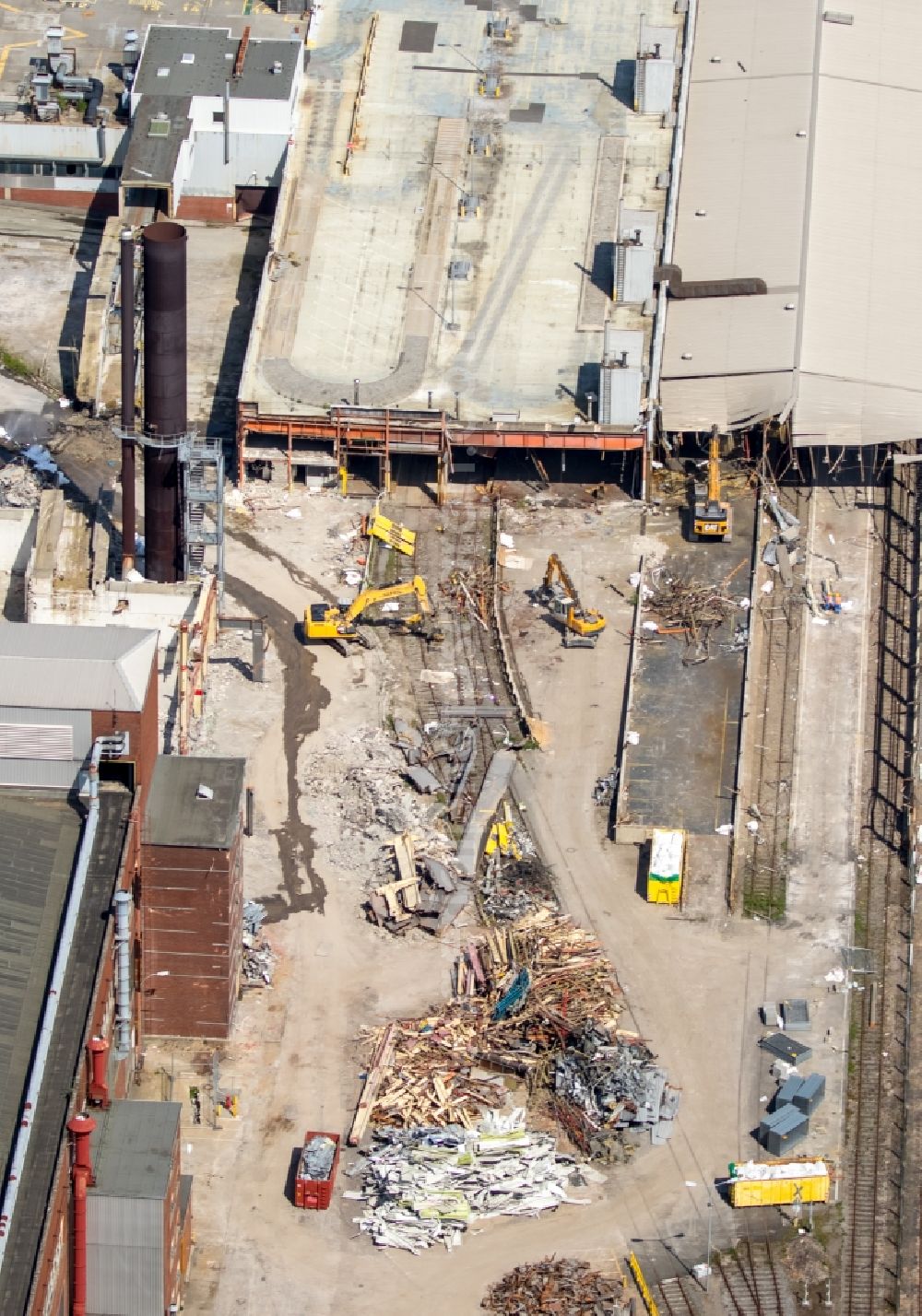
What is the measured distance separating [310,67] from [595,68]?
45.9 ft

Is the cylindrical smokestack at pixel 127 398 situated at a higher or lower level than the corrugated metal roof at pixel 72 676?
higher

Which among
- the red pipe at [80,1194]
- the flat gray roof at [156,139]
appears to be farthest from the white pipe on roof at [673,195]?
the red pipe at [80,1194]

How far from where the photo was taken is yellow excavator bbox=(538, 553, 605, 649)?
Answer: 423 feet

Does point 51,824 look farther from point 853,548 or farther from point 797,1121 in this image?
point 853,548

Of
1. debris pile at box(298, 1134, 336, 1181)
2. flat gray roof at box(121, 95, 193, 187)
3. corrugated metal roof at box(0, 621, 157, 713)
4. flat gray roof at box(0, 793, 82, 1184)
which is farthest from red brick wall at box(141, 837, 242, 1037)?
flat gray roof at box(121, 95, 193, 187)

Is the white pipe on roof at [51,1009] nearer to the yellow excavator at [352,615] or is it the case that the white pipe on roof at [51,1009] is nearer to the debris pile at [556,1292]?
the debris pile at [556,1292]

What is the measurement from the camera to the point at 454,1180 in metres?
102

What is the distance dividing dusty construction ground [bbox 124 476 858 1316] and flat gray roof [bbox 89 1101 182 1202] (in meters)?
5.63

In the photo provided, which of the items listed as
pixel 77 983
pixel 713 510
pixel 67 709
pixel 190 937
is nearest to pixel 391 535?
pixel 713 510

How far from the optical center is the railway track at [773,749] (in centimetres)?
11694

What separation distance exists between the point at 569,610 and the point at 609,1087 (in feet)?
94.8

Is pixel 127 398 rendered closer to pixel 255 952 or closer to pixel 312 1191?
pixel 255 952

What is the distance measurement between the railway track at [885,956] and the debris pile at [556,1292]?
7.64 m

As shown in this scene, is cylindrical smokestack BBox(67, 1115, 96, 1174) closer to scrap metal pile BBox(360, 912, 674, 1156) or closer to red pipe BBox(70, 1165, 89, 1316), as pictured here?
red pipe BBox(70, 1165, 89, 1316)
